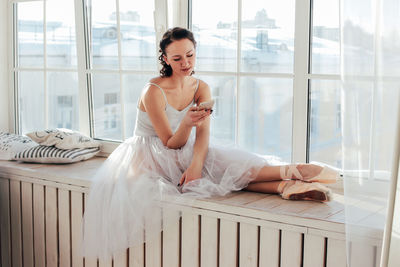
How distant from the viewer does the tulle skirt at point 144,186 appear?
2277mm

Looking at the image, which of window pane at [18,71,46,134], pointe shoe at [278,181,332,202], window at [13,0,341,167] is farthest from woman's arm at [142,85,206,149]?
window pane at [18,71,46,134]

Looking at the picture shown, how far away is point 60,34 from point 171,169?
1367mm

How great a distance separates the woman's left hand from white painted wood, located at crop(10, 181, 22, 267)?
1.03m

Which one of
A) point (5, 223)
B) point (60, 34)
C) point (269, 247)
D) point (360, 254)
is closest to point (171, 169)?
point (269, 247)

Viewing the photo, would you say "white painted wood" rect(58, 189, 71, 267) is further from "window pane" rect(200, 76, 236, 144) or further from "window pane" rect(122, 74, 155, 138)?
"window pane" rect(200, 76, 236, 144)

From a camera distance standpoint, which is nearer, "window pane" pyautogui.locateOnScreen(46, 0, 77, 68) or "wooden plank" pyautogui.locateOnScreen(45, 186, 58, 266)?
"wooden plank" pyautogui.locateOnScreen(45, 186, 58, 266)

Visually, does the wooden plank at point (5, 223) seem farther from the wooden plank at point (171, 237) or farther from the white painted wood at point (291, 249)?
the white painted wood at point (291, 249)

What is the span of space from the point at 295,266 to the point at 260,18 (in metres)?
1.15

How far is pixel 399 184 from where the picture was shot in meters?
1.64

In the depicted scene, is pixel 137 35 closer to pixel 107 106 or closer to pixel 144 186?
pixel 107 106

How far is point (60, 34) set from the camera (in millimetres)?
3285

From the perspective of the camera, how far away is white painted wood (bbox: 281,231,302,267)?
2.00 m

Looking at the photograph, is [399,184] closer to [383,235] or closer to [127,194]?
[383,235]

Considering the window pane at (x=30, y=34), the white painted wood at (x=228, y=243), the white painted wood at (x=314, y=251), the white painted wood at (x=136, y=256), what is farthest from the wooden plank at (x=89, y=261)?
the window pane at (x=30, y=34)
